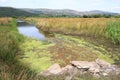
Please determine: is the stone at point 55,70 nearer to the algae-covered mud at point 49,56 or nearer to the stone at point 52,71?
the stone at point 52,71

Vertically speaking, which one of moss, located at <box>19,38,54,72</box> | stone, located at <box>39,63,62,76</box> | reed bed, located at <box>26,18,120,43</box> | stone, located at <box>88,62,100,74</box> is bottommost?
reed bed, located at <box>26,18,120,43</box>

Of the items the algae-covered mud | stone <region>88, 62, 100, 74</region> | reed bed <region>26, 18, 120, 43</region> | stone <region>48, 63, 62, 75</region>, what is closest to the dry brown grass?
reed bed <region>26, 18, 120, 43</region>

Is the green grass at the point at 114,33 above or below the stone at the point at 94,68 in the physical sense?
below

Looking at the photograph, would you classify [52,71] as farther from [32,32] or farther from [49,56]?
[32,32]

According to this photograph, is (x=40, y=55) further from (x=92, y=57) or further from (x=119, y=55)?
(x=119, y=55)

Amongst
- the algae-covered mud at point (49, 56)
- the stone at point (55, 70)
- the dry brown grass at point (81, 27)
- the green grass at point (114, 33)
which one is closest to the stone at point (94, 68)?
the stone at point (55, 70)

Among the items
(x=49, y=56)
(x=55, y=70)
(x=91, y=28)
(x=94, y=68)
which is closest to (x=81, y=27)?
(x=91, y=28)

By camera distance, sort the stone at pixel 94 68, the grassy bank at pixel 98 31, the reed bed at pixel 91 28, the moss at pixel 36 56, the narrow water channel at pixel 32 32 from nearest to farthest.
Answer: the stone at pixel 94 68
the moss at pixel 36 56
the grassy bank at pixel 98 31
the reed bed at pixel 91 28
the narrow water channel at pixel 32 32

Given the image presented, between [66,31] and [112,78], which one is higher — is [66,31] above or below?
below

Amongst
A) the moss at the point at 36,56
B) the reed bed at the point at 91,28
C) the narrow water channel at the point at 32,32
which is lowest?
the narrow water channel at the point at 32,32

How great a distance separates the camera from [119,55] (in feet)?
50.9

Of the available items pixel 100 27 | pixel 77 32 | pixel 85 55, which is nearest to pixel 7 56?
pixel 85 55

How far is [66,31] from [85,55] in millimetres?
18218

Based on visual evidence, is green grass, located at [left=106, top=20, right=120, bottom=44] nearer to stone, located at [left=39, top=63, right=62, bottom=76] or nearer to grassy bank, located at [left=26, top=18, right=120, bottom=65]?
grassy bank, located at [left=26, top=18, right=120, bottom=65]
